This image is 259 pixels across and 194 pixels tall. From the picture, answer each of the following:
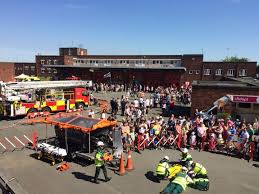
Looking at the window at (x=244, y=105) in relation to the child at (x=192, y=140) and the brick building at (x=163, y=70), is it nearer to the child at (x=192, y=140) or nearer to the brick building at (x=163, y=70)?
the child at (x=192, y=140)

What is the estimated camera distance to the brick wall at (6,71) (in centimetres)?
5800

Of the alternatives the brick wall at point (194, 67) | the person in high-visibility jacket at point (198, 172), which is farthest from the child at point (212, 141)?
the brick wall at point (194, 67)

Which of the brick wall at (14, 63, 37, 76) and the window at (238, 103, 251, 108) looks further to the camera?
the brick wall at (14, 63, 37, 76)

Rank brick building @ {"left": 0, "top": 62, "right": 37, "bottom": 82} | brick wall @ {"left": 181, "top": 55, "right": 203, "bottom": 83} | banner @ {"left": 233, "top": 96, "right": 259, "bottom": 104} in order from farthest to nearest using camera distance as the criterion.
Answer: brick building @ {"left": 0, "top": 62, "right": 37, "bottom": 82} < brick wall @ {"left": 181, "top": 55, "right": 203, "bottom": 83} < banner @ {"left": 233, "top": 96, "right": 259, "bottom": 104}

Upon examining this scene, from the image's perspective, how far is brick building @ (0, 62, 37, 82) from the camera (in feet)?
192

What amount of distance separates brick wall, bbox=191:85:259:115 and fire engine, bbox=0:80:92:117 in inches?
415

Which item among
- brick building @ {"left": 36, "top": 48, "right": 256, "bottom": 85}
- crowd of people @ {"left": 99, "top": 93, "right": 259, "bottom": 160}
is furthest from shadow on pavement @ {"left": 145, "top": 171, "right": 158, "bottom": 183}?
brick building @ {"left": 36, "top": 48, "right": 256, "bottom": 85}

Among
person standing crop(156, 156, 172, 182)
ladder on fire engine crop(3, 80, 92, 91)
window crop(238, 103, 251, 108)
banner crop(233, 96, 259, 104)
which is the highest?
ladder on fire engine crop(3, 80, 92, 91)

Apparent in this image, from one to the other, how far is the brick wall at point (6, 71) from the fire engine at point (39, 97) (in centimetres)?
3744

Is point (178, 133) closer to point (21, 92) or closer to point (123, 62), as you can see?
point (21, 92)

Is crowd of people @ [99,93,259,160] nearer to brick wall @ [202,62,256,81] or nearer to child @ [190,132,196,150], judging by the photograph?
child @ [190,132,196,150]

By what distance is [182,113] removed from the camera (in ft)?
84.4

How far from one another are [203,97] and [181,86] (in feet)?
66.0

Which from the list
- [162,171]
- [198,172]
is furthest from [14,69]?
[198,172]
